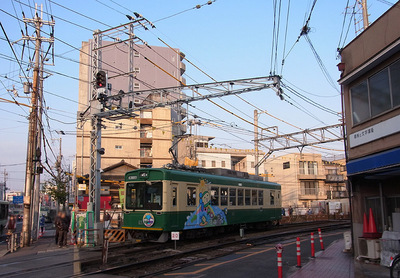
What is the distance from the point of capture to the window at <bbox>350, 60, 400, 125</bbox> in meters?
9.38

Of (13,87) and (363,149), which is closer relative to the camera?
(363,149)

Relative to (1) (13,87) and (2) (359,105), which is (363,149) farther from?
(1) (13,87)

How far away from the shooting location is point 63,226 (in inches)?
624

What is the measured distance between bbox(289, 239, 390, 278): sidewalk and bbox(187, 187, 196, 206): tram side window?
554 cm

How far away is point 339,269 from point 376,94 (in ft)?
15.9

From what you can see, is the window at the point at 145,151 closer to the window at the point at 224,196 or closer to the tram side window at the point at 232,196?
the tram side window at the point at 232,196

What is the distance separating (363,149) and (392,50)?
2928 millimetres

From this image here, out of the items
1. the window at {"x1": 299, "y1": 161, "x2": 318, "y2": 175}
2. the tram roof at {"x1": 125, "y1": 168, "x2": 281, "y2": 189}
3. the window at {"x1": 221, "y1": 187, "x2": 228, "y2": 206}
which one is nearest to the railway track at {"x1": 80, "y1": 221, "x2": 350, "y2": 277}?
the window at {"x1": 221, "y1": 187, "x2": 228, "y2": 206}

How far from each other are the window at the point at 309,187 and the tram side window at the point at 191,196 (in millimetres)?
41309

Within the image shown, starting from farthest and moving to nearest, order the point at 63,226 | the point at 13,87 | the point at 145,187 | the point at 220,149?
the point at 220,149 → the point at 13,87 → the point at 63,226 → the point at 145,187

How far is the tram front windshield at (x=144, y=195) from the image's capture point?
1409 centimetres

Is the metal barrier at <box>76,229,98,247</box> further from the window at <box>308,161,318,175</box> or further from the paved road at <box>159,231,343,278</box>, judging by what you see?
the window at <box>308,161,318,175</box>

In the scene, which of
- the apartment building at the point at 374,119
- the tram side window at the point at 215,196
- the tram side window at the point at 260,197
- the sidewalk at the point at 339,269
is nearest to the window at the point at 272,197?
the tram side window at the point at 260,197

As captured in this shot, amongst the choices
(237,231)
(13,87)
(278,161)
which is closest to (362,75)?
(237,231)
